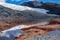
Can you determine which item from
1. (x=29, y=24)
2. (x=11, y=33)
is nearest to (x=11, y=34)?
(x=11, y=33)

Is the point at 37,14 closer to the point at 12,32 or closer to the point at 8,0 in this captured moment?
the point at 12,32

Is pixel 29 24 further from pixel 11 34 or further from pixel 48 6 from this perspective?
pixel 48 6

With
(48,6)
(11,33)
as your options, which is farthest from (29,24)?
(48,6)

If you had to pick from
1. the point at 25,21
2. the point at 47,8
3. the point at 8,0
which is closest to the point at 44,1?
the point at 47,8

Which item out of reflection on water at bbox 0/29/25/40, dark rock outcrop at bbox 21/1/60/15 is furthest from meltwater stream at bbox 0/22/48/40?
dark rock outcrop at bbox 21/1/60/15

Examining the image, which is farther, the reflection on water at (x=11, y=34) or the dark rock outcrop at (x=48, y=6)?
the dark rock outcrop at (x=48, y=6)

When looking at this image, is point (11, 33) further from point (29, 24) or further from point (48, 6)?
point (48, 6)

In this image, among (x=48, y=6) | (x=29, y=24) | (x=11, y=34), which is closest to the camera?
(x=11, y=34)

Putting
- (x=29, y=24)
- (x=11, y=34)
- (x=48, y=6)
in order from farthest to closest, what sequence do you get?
(x=48, y=6), (x=29, y=24), (x=11, y=34)

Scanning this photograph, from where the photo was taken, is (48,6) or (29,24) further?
(48,6)

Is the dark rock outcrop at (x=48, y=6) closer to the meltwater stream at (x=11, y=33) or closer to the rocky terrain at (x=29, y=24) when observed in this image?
the rocky terrain at (x=29, y=24)

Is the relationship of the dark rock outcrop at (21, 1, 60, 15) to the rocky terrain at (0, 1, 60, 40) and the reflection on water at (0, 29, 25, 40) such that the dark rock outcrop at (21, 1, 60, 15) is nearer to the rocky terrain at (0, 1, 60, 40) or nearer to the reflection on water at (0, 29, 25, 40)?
Result: the rocky terrain at (0, 1, 60, 40)

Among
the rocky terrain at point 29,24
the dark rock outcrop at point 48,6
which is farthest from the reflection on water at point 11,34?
the dark rock outcrop at point 48,6
